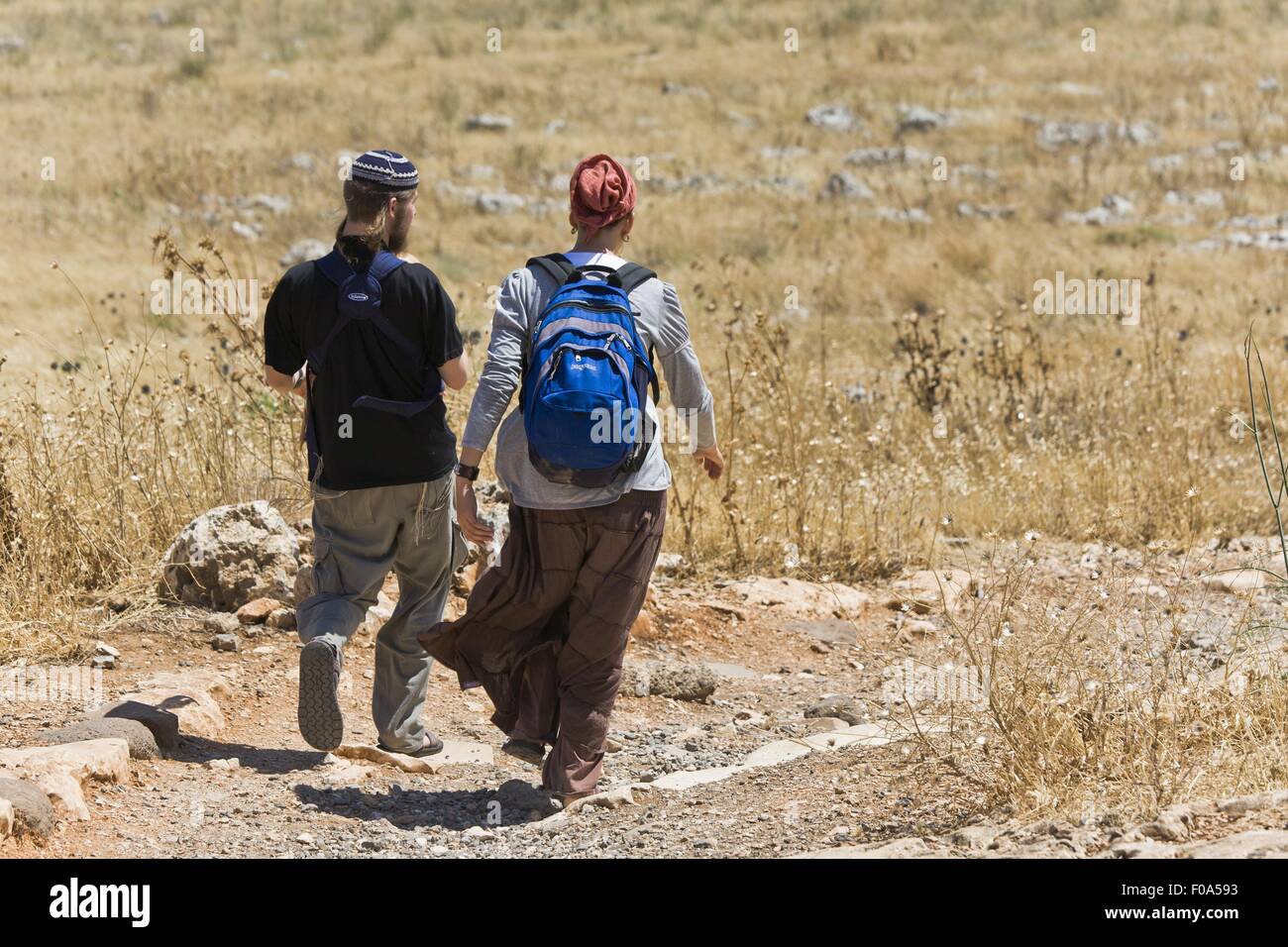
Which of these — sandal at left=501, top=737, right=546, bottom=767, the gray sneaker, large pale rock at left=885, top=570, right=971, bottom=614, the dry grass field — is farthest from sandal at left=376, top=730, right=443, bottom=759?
large pale rock at left=885, top=570, right=971, bottom=614

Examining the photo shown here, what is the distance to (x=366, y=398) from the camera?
3.90m

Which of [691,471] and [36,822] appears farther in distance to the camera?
[691,471]

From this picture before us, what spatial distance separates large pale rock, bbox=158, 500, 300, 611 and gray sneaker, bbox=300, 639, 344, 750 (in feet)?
4.64

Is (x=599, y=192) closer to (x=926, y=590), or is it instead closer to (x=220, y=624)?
(x=220, y=624)

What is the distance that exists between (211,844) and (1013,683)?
6.68 ft

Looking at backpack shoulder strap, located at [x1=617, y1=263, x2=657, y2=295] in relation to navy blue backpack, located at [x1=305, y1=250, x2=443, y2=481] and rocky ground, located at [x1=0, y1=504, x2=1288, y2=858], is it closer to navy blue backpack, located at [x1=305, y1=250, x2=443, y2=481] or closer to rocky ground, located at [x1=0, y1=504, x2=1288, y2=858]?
navy blue backpack, located at [x1=305, y1=250, x2=443, y2=481]

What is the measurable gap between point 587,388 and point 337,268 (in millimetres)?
876

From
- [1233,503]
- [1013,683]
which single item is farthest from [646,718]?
[1233,503]

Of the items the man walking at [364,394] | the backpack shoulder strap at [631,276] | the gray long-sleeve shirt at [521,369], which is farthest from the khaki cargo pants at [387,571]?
the backpack shoulder strap at [631,276]

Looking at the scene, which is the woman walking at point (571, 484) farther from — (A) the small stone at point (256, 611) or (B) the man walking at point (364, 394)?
(A) the small stone at point (256, 611)

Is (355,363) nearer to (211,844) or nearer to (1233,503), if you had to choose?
(211,844)

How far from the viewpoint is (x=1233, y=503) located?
23.5 feet

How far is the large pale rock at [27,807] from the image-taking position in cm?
328

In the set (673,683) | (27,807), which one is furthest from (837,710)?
(27,807)
